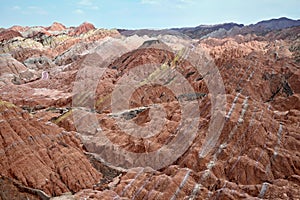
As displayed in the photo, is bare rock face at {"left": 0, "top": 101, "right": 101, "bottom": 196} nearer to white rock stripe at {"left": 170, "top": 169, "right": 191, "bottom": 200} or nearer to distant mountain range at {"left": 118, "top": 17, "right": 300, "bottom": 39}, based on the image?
white rock stripe at {"left": 170, "top": 169, "right": 191, "bottom": 200}

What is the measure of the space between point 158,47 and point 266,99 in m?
52.7

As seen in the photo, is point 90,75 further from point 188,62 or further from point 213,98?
point 213,98

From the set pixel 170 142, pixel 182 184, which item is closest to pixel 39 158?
pixel 182 184

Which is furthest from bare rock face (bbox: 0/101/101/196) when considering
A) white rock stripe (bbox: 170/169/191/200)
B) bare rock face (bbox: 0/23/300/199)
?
white rock stripe (bbox: 170/169/191/200)

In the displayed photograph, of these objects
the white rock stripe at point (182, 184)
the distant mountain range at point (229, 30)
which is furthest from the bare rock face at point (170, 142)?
the distant mountain range at point (229, 30)

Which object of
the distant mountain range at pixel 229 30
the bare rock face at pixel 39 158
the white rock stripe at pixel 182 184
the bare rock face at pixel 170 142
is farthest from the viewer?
the distant mountain range at pixel 229 30

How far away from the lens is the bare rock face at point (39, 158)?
104 feet

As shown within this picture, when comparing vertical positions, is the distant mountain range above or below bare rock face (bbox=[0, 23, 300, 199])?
above

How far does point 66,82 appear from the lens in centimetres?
9656

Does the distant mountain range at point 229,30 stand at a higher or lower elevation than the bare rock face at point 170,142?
higher

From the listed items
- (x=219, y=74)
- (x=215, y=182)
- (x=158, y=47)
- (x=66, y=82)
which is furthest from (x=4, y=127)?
(x=158, y=47)

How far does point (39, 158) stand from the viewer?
33.5 m

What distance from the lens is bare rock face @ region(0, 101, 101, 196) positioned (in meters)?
31.6

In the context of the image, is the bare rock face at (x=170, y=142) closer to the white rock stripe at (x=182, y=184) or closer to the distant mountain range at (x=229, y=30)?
the white rock stripe at (x=182, y=184)
